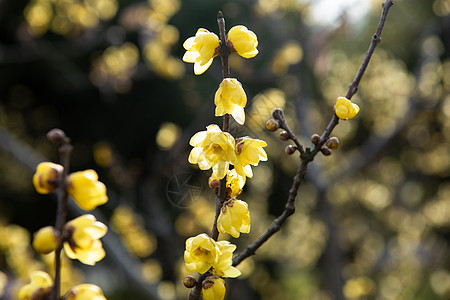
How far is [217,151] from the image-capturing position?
72cm

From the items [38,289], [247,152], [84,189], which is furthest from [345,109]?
[38,289]

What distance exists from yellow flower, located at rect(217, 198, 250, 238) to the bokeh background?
2.22m

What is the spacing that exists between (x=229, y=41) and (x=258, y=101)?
47.6 inches

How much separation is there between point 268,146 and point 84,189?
285 cm

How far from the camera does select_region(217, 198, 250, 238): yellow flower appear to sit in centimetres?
71

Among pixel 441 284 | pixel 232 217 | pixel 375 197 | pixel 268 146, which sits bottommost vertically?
pixel 441 284

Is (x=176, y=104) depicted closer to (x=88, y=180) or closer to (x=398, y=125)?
(x=398, y=125)

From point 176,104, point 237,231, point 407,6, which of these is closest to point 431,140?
point 407,6

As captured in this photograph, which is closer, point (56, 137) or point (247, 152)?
point (56, 137)

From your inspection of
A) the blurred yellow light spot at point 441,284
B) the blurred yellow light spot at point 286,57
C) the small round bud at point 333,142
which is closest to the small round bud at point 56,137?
the small round bud at point 333,142

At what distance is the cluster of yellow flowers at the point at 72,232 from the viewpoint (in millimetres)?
616

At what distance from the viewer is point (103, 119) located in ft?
19.2

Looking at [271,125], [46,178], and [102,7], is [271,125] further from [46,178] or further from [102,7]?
[102,7]

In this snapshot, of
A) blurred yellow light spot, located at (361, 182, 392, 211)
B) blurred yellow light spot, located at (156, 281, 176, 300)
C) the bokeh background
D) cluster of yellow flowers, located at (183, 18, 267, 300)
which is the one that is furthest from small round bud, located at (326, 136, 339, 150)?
blurred yellow light spot, located at (361, 182, 392, 211)
